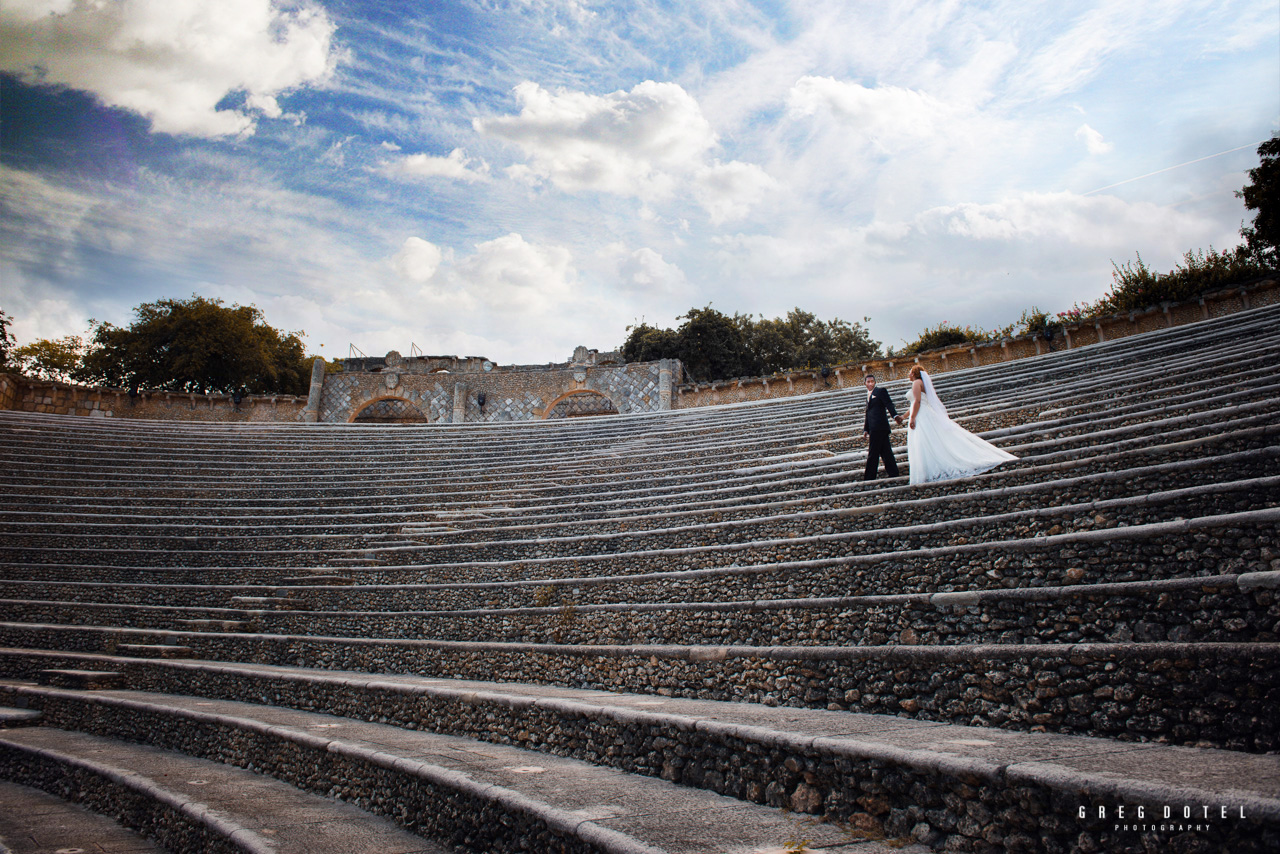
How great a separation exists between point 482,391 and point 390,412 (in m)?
4.41

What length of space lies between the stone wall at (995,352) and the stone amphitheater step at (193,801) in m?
14.7

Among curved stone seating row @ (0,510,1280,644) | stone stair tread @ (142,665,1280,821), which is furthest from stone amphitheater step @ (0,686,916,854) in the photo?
curved stone seating row @ (0,510,1280,644)

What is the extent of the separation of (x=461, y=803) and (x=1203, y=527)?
4.00m

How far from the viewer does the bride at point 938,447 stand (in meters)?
5.68

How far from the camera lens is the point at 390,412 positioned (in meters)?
26.5

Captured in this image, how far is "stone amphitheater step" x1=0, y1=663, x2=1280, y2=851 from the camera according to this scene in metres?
1.89

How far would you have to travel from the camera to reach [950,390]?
11695mm

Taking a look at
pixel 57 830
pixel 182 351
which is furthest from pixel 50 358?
pixel 57 830

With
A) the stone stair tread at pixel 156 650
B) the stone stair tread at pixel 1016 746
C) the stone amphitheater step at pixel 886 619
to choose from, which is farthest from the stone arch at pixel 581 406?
the stone stair tread at pixel 1016 746

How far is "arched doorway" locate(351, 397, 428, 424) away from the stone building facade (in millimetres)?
37

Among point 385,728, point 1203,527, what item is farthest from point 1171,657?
point 385,728

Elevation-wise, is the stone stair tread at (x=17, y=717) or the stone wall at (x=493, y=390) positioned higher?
the stone wall at (x=493, y=390)

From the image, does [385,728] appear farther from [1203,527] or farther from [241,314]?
[241,314]

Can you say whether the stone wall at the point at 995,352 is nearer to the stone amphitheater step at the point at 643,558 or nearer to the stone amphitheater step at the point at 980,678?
the stone amphitheater step at the point at 643,558
